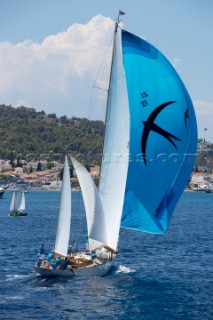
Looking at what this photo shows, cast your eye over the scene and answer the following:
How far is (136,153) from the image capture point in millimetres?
43312

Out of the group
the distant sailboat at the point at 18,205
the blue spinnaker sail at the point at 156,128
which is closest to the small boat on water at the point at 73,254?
the blue spinnaker sail at the point at 156,128

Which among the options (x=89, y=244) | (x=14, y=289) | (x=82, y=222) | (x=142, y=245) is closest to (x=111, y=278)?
(x=89, y=244)

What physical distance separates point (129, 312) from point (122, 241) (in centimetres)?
3156

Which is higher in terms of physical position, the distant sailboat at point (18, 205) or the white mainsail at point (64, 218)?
the white mainsail at point (64, 218)

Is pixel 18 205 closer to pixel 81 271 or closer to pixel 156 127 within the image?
pixel 81 271

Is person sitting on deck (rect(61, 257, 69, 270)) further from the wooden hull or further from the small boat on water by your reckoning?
the wooden hull

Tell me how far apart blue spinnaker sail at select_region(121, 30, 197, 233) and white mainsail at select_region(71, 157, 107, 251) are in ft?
8.95

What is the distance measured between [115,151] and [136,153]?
4.55ft

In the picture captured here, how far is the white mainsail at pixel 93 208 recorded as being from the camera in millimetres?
43812

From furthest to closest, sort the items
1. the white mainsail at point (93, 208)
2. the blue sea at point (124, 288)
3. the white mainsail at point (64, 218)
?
the white mainsail at point (64, 218) → the white mainsail at point (93, 208) → the blue sea at point (124, 288)

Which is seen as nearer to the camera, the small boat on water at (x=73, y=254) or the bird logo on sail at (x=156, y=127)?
the bird logo on sail at (x=156, y=127)

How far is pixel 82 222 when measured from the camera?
310 ft

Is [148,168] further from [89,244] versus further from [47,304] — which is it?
[47,304]

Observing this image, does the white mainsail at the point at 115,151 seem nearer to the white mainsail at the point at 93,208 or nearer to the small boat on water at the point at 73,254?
the white mainsail at the point at 93,208
